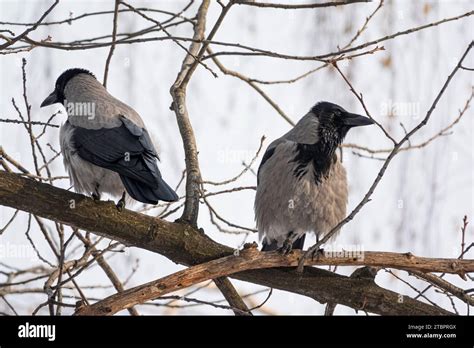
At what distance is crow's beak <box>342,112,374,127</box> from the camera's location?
5.80 metres

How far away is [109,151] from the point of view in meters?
5.03

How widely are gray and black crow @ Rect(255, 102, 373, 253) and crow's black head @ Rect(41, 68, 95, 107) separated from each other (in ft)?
5.49

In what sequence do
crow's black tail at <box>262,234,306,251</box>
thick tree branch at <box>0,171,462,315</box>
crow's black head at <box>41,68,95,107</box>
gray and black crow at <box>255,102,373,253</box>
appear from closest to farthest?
thick tree branch at <box>0,171,462,315</box>
gray and black crow at <box>255,102,373,253</box>
crow's black tail at <box>262,234,306,251</box>
crow's black head at <box>41,68,95,107</box>

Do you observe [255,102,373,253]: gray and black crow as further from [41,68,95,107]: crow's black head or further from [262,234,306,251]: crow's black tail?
[41,68,95,107]: crow's black head

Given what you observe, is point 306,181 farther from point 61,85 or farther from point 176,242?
point 61,85

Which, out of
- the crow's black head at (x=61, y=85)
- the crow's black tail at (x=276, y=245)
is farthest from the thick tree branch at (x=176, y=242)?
the crow's black head at (x=61, y=85)

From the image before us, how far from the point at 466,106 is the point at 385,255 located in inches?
80.2

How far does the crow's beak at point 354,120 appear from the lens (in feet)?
19.0

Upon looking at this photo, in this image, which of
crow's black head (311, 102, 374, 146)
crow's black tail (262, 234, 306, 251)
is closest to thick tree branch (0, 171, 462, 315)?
crow's black tail (262, 234, 306, 251)

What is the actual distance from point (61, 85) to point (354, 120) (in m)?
2.36

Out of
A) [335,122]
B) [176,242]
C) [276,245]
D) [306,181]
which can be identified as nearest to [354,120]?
[335,122]

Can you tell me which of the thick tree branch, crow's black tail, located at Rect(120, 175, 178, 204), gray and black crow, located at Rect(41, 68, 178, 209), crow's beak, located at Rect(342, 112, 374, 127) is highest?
crow's beak, located at Rect(342, 112, 374, 127)

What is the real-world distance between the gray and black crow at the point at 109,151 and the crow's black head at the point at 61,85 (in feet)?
1.56
